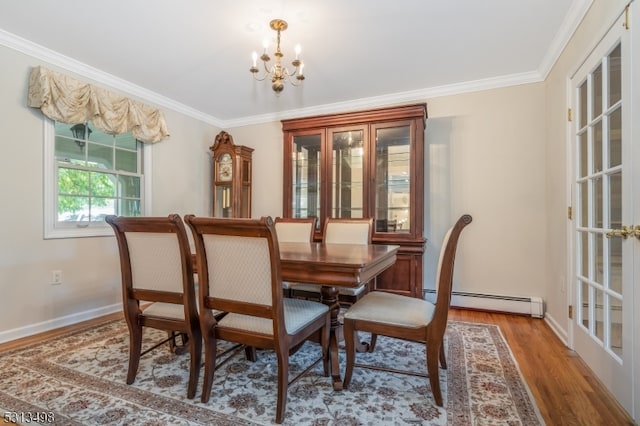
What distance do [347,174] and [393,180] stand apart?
0.52 m

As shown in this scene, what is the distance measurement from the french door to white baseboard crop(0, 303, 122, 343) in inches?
154

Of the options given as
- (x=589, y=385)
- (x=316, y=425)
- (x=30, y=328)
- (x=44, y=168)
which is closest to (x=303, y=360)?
(x=316, y=425)

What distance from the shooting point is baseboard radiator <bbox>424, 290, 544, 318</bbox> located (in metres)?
3.08

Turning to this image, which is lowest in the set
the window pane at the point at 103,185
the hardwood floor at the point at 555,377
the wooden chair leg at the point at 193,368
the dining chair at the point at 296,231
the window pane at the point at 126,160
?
the hardwood floor at the point at 555,377

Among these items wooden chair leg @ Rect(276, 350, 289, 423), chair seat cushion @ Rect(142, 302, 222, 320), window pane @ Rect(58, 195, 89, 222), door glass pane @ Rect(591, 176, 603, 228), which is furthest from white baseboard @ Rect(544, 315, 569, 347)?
window pane @ Rect(58, 195, 89, 222)

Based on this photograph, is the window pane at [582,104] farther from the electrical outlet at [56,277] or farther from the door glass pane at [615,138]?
the electrical outlet at [56,277]

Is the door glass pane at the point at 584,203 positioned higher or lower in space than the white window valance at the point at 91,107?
lower

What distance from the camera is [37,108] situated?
105 inches

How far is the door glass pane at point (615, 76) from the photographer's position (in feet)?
5.60

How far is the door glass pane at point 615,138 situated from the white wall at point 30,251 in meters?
3.99

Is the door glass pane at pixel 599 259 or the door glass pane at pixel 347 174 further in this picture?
the door glass pane at pixel 347 174

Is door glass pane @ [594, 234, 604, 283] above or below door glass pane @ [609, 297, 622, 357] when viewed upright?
above

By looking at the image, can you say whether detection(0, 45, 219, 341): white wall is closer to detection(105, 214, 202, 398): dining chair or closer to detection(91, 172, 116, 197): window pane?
detection(91, 172, 116, 197): window pane

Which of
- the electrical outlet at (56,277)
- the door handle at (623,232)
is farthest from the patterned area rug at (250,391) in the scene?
the door handle at (623,232)
